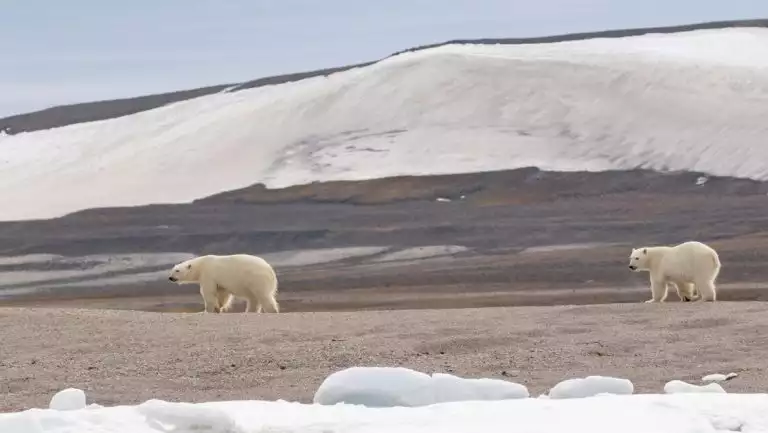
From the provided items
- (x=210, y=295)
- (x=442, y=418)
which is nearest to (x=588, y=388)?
(x=442, y=418)

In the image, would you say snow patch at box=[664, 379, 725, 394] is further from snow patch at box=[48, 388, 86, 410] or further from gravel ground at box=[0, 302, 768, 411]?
snow patch at box=[48, 388, 86, 410]

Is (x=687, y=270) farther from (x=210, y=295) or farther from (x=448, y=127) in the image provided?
(x=448, y=127)

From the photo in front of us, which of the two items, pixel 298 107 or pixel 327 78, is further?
pixel 327 78

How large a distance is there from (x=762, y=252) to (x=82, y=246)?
89.4 ft

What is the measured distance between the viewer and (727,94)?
65375mm

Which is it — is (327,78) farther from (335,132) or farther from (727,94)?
(727,94)

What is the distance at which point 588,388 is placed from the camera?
8.59 meters

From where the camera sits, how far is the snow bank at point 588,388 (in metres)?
8.52

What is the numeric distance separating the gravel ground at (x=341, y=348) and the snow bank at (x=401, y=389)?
86.8 inches

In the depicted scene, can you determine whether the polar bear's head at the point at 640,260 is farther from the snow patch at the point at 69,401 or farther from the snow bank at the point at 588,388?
the snow patch at the point at 69,401

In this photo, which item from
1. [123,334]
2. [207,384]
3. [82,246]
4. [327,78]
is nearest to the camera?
[207,384]

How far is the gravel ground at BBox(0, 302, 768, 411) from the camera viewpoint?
38.1 feet

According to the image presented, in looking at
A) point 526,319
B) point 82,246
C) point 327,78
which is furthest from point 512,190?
point 526,319

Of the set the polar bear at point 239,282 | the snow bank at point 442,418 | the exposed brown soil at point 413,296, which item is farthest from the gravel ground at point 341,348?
the polar bear at point 239,282
